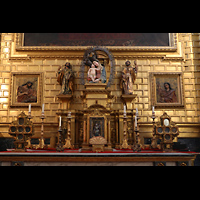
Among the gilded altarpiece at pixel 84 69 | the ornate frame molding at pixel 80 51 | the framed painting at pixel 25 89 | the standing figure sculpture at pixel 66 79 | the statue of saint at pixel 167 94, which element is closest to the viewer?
the standing figure sculpture at pixel 66 79

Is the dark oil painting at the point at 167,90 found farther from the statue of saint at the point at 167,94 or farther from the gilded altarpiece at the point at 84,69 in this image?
the gilded altarpiece at the point at 84,69

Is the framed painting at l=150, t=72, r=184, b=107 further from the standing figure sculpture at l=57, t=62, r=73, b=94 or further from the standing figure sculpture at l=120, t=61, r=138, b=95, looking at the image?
the standing figure sculpture at l=57, t=62, r=73, b=94

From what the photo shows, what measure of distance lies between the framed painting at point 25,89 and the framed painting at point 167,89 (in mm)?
5961

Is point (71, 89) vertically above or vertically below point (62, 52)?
below

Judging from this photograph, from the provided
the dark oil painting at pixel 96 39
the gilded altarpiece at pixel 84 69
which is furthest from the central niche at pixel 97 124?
the dark oil painting at pixel 96 39

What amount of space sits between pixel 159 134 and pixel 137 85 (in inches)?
194

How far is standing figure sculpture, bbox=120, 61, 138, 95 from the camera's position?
9.88 metres

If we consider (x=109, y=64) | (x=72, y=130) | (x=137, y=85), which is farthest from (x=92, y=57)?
(x=72, y=130)

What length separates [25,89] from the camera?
10430 millimetres

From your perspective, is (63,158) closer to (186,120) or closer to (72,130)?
(72,130)

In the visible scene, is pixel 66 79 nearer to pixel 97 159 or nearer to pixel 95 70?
pixel 95 70

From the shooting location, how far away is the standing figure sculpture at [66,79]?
9.88 meters

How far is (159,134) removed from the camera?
603 centimetres

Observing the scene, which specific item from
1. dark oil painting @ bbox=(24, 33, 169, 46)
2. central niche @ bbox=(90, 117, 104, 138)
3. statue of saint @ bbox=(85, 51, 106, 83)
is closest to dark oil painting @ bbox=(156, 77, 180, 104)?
dark oil painting @ bbox=(24, 33, 169, 46)
